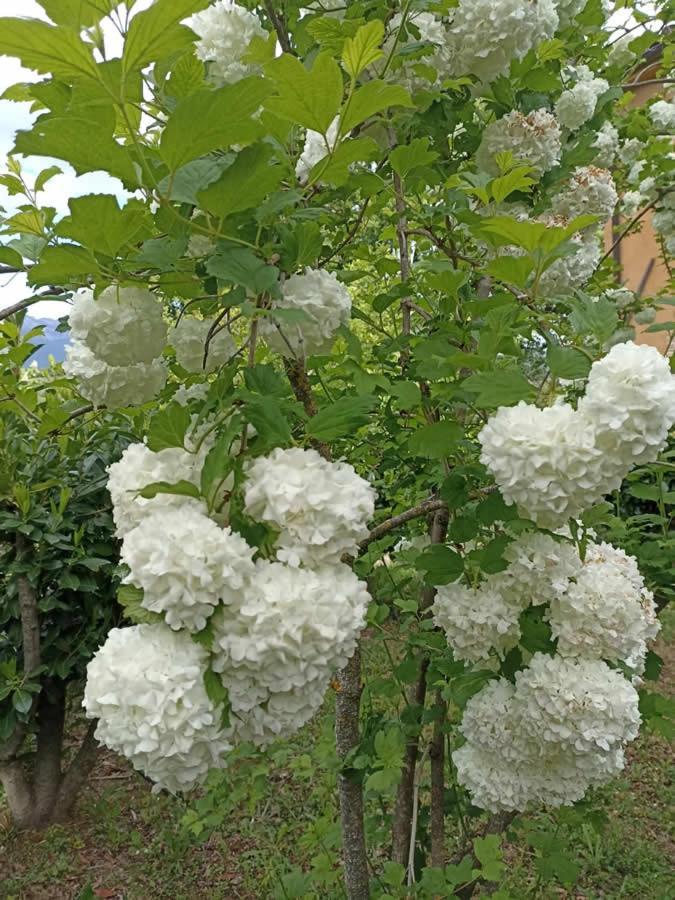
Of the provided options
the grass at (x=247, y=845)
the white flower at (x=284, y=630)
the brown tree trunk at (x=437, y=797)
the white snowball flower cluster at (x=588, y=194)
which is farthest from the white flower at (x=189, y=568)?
the grass at (x=247, y=845)

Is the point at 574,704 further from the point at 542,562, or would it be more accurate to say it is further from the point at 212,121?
the point at 212,121

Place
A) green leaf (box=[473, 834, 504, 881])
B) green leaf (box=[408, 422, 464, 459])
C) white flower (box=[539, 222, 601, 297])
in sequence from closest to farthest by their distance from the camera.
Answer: green leaf (box=[408, 422, 464, 459]) < green leaf (box=[473, 834, 504, 881]) < white flower (box=[539, 222, 601, 297])

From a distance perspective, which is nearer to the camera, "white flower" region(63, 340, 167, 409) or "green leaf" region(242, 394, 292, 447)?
"green leaf" region(242, 394, 292, 447)

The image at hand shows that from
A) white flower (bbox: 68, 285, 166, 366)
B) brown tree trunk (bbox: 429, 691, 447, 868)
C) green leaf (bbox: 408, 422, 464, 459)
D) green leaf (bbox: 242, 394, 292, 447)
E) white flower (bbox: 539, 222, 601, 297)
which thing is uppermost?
white flower (bbox: 68, 285, 166, 366)

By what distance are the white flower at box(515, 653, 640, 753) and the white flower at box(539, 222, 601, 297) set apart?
36.9 inches

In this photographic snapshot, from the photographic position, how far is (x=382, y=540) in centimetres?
222

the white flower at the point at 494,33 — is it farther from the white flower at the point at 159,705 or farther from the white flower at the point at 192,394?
the white flower at the point at 159,705

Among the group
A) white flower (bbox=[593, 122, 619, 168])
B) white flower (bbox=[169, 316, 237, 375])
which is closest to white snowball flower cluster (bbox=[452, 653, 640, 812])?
white flower (bbox=[169, 316, 237, 375])

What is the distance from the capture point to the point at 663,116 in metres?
3.39

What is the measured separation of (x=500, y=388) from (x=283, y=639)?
0.52 metres

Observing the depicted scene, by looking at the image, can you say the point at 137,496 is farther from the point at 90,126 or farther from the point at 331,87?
the point at 331,87

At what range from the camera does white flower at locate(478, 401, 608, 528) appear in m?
1.05

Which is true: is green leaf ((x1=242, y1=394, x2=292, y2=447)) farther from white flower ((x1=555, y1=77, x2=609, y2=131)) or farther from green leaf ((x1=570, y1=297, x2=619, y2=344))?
white flower ((x1=555, y1=77, x2=609, y2=131))

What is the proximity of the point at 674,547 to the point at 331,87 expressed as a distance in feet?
5.48
